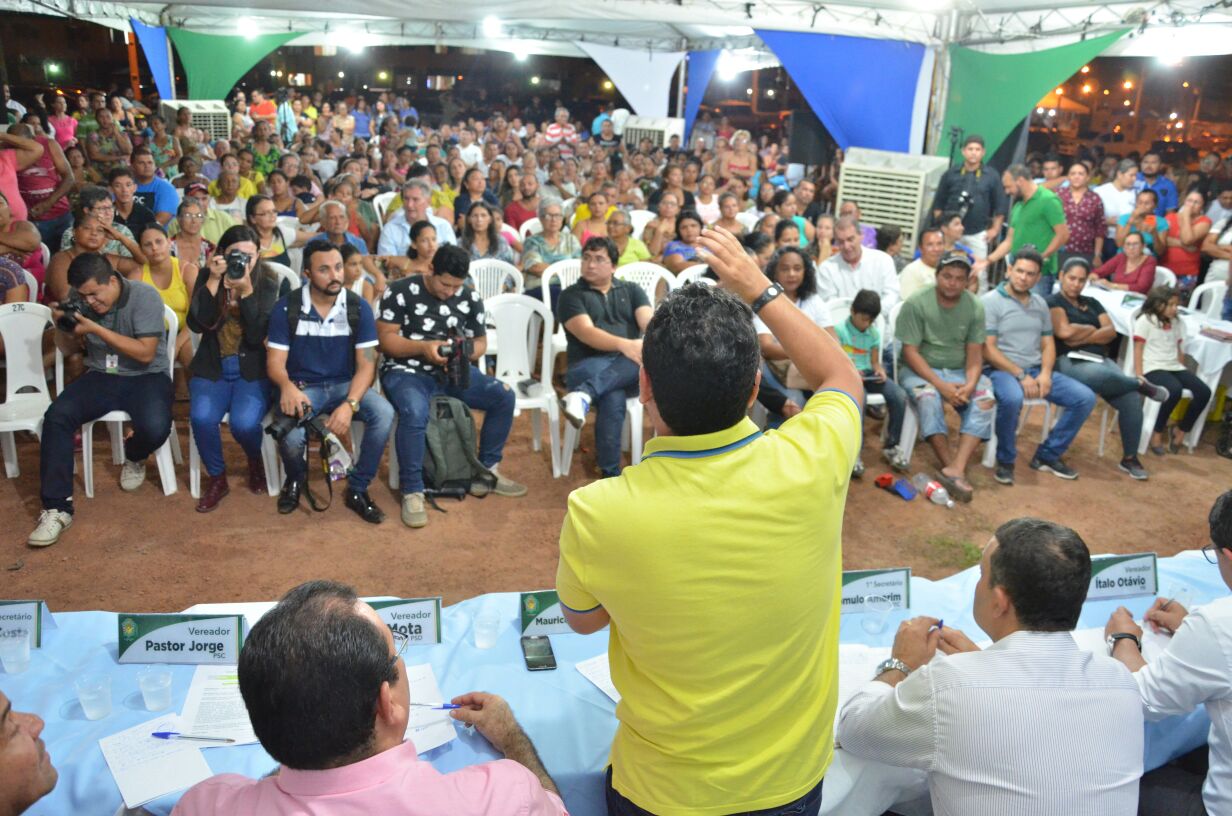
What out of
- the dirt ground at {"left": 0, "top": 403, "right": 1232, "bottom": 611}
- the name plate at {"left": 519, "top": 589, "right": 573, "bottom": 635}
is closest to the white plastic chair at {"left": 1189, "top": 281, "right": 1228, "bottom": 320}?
the dirt ground at {"left": 0, "top": 403, "right": 1232, "bottom": 611}

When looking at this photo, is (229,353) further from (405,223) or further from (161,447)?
(405,223)

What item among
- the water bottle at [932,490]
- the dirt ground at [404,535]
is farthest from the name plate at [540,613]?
the water bottle at [932,490]

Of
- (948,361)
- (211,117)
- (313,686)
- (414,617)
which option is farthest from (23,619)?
(211,117)

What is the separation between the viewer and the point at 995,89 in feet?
26.6

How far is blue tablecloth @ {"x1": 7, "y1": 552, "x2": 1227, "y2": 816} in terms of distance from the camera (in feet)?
5.35

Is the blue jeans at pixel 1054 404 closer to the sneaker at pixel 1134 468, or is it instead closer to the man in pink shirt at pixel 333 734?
the sneaker at pixel 1134 468

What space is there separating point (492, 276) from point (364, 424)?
1737mm

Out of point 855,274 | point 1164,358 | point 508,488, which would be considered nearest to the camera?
point 508,488

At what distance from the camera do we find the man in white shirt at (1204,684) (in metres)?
1.71

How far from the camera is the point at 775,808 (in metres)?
1.32

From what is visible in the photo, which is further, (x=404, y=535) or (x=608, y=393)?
(x=608, y=393)

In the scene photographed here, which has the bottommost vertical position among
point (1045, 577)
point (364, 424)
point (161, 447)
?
point (161, 447)

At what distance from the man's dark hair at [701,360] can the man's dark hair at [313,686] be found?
1.60 feet

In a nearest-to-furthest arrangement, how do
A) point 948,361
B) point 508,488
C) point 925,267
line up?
point 508,488, point 948,361, point 925,267
